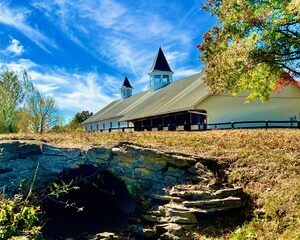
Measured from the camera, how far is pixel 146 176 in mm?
15938

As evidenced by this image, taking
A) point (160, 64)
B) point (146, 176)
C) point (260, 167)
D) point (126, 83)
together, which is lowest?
point (146, 176)

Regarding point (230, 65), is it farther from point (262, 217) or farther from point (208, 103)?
point (208, 103)

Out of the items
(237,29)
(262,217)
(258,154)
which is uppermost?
(237,29)

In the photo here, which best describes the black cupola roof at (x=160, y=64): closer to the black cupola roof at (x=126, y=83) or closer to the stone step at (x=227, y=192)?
the black cupola roof at (x=126, y=83)

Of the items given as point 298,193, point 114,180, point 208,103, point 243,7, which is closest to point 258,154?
point 298,193

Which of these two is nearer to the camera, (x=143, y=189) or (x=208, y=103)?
(x=143, y=189)

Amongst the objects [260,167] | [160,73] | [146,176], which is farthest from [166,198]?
[160,73]

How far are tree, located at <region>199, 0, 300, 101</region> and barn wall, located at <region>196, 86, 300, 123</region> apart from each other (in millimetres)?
13259

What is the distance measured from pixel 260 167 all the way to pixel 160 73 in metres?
50.7

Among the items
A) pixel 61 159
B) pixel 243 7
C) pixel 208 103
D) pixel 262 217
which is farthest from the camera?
pixel 208 103

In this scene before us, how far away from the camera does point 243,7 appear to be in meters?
19.9

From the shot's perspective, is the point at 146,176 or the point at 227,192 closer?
the point at 227,192

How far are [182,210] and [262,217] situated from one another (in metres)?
2.66

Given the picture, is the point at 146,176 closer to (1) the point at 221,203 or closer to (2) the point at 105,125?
(1) the point at 221,203
